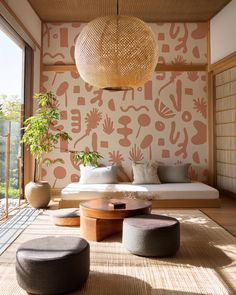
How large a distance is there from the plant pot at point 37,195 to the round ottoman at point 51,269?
2563mm

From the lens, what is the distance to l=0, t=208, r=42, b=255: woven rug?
325 cm

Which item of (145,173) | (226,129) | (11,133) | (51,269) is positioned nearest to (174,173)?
(145,173)

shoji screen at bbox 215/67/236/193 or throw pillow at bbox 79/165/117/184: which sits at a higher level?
shoji screen at bbox 215/67/236/193

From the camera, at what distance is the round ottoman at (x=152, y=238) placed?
2756mm

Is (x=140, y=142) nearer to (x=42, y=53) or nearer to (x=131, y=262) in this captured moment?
(x=42, y=53)

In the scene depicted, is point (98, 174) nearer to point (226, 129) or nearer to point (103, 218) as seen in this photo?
point (103, 218)

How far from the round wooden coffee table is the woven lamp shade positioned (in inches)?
52.0

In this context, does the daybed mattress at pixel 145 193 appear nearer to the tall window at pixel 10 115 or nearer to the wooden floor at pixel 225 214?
the wooden floor at pixel 225 214

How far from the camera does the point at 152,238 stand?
2.75m

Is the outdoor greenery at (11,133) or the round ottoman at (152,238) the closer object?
the round ottoman at (152,238)

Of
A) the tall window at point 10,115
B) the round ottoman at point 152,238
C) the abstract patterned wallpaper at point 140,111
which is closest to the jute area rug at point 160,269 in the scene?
the round ottoman at point 152,238

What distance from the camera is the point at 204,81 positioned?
6.08 metres

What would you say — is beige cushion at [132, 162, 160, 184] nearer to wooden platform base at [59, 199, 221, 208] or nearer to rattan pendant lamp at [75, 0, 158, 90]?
wooden platform base at [59, 199, 221, 208]

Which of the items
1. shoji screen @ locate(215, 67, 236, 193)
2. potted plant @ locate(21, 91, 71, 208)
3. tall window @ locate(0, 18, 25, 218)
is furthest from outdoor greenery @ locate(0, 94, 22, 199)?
shoji screen @ locate(215, 67, 236, 193)
